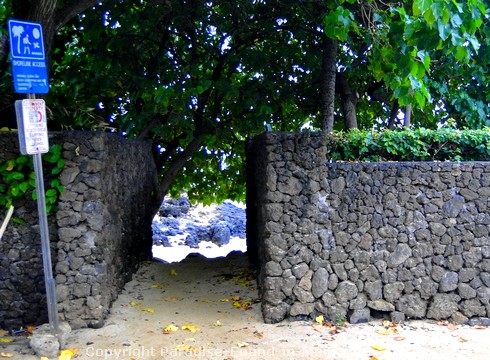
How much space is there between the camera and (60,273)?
6406mm

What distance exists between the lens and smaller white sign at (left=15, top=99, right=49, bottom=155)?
5.36 m

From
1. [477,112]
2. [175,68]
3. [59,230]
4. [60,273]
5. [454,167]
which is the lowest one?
[60,273]

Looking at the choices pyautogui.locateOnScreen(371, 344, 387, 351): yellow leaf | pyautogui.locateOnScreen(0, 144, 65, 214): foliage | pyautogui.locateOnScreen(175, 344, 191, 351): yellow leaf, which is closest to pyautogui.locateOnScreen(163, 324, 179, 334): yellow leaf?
pyautogui.locateOnScreen(175, 344, 191, 351): yellow leaf

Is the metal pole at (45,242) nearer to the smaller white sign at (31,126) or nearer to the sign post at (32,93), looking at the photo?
the sign post at (32,93)

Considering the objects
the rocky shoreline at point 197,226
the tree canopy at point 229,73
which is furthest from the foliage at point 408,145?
the rocky shoreline at point 197,226

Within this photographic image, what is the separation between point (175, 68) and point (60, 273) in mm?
5325

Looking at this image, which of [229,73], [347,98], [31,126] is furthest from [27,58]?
[347,98]

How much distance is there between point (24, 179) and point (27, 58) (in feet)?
5.33

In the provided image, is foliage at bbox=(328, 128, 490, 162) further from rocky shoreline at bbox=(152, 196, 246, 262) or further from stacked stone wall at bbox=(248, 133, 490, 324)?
rocky shoreline at bbox=(152, 196, 246, 262)

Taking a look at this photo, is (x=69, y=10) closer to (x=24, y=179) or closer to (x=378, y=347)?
(x=24, y=179)

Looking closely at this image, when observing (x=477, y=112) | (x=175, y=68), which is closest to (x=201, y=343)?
(x=175, y=68)

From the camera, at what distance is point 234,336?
6.29m

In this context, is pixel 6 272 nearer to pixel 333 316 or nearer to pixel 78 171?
pixel 78 171

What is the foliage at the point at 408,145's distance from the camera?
277 inches
